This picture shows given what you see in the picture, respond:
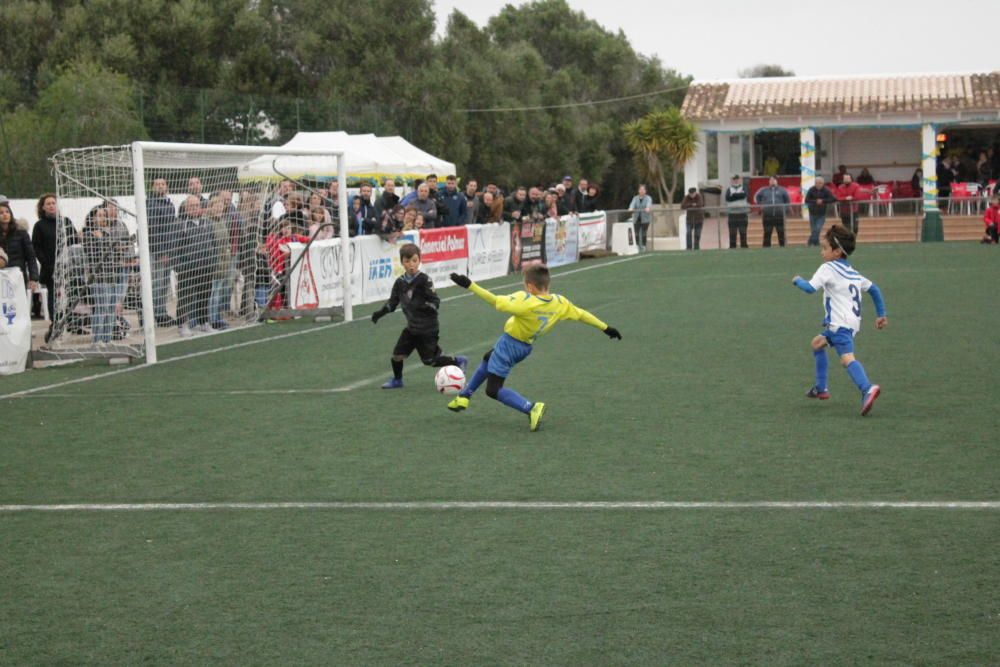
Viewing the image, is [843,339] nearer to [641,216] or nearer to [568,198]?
[568,198]

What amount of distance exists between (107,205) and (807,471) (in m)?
10.1

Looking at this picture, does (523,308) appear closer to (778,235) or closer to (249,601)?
(249,601)

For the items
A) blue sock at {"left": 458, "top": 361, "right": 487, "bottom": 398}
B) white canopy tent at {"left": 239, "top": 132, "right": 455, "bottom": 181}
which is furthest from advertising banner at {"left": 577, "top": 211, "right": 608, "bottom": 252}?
blue sock at {"left": 458, "top": 361, "right": 487, "bottom": 398}

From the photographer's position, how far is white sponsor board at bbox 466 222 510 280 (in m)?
25.6

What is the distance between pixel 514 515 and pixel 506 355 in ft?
8.77

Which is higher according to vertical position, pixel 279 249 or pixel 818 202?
pixel 818 202

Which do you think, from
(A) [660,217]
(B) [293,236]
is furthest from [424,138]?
(B) [293,236]

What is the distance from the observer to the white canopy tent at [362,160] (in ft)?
91.7

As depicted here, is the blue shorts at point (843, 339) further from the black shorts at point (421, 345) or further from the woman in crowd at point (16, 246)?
the woman in crowd at point (16, 246)

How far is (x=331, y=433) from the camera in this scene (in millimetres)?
→ 9875

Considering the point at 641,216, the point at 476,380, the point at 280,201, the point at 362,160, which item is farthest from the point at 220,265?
the point at 641,216

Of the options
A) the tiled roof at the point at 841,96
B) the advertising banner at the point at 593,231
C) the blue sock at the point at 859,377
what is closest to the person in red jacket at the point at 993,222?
the advertising banner at the point at 593,231

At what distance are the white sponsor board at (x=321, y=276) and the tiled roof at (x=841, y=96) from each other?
24.7 metres

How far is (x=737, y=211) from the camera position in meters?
34.5
